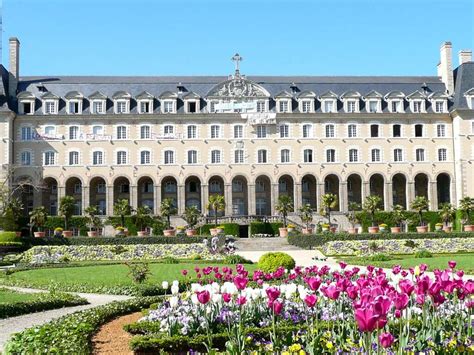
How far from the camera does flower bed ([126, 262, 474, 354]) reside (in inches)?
241

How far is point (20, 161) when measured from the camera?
49812 millimetres

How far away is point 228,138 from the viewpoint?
167 feet

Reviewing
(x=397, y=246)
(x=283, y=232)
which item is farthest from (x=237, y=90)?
(x=397, y=246)

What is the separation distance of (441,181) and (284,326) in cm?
4800

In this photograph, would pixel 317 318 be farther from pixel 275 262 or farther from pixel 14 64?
pixel 14 64

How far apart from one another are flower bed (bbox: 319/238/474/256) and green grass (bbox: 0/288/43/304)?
69.7 feet

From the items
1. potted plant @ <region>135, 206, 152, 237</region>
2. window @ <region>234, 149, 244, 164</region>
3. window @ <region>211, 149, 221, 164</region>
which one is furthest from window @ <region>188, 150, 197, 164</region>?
potted plant @ <region>135, 206, 152, 237</region>

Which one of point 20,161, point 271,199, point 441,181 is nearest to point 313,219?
point 271,199

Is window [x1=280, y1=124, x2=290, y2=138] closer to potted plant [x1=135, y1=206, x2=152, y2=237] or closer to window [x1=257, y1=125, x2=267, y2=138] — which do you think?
window [x1=257, y1=125, x2=267, y2=138]

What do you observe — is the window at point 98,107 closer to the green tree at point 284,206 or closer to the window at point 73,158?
the window at point 73,158

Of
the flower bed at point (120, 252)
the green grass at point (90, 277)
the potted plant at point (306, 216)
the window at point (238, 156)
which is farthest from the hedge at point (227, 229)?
the green grass at point (90, 277)

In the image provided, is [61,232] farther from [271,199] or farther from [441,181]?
[441,181]

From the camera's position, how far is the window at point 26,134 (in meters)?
50.0

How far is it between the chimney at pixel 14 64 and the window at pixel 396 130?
105ft
